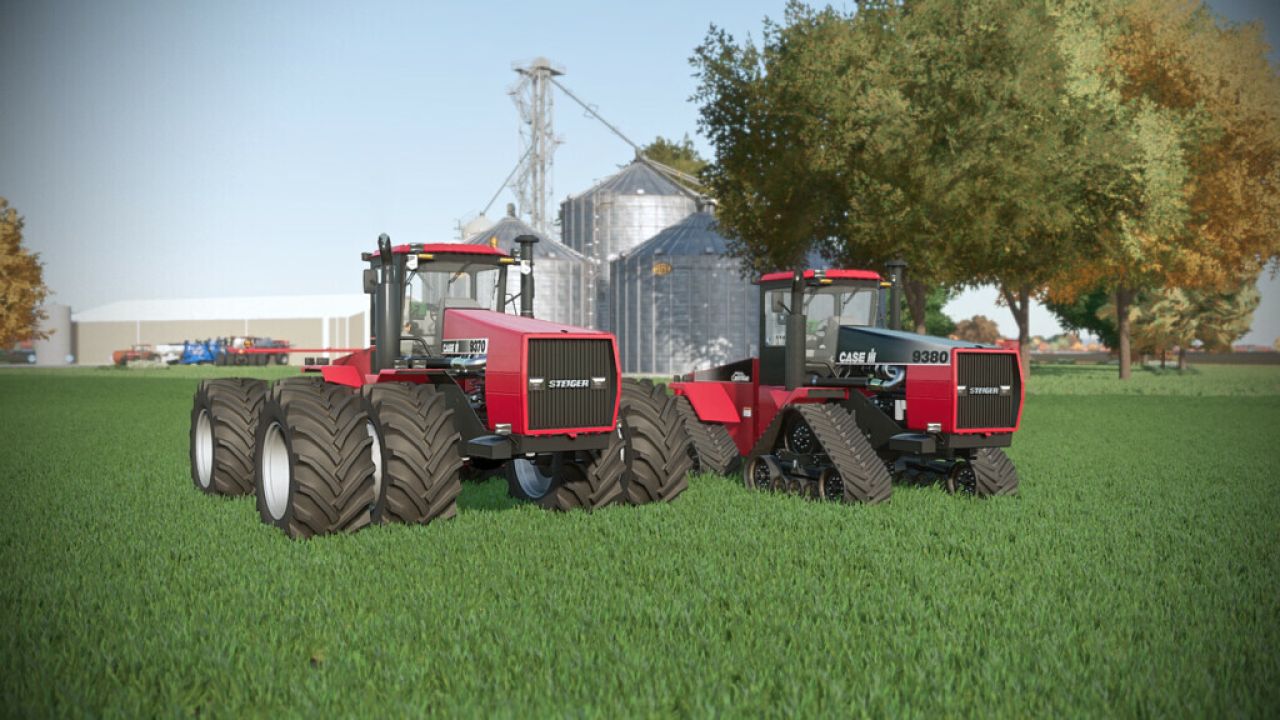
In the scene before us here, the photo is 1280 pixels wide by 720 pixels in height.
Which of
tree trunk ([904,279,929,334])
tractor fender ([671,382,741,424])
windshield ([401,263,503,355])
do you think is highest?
tree trunk ([904,279,929,334])

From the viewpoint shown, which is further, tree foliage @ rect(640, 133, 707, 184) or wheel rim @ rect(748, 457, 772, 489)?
tree foliage @ rect(640, 133, 707, 184)

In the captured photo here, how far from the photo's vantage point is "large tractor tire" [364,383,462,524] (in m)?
9.17

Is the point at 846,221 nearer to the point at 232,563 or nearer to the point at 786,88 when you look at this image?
the point at 786,88

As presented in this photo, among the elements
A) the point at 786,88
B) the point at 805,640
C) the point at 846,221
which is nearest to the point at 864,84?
the point at 786,88

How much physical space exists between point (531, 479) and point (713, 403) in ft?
9.61

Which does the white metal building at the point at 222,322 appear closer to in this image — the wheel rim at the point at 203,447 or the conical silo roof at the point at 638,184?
the conical silo roof at the point at 638,184

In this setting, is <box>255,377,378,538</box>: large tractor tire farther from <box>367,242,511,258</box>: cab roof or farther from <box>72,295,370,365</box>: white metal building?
<box>72,295,370,365</box>: white metal building

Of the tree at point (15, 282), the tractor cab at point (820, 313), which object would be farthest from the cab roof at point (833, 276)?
the tree at point (15, 282)

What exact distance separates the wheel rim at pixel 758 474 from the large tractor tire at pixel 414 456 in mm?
3952

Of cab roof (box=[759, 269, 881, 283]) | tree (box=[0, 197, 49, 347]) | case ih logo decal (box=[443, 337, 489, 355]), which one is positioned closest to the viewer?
case ih logo decal (box=[443, 337, 489, 355])

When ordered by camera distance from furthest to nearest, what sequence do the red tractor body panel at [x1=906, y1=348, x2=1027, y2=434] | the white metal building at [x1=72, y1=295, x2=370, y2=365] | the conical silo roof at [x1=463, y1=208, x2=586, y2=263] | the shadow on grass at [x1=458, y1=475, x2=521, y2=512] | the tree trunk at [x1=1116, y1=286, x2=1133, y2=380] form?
1. the white metal building at [x1=72, y1=295, x2=370, y2=365]
2. the conical silo roof at [x1=463, y1=208, x2=586, y2=263]
3. the tree trunk at [x1=1116, y1=286, x2=1133, y2=380]
4. the shadow on grass at [x1=458, y1=475, x2=521, y2=512]
5. the red tractor body panel at [x1=906, y1=348, x2=1027, y2=434]

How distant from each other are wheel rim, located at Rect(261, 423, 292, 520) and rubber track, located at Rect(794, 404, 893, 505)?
17.0 feet

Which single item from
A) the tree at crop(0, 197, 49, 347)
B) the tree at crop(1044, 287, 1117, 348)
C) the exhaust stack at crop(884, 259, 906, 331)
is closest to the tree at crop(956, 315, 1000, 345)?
the tree at crop(1044, 287, 1117, 348)

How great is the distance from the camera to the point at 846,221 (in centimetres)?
2944
